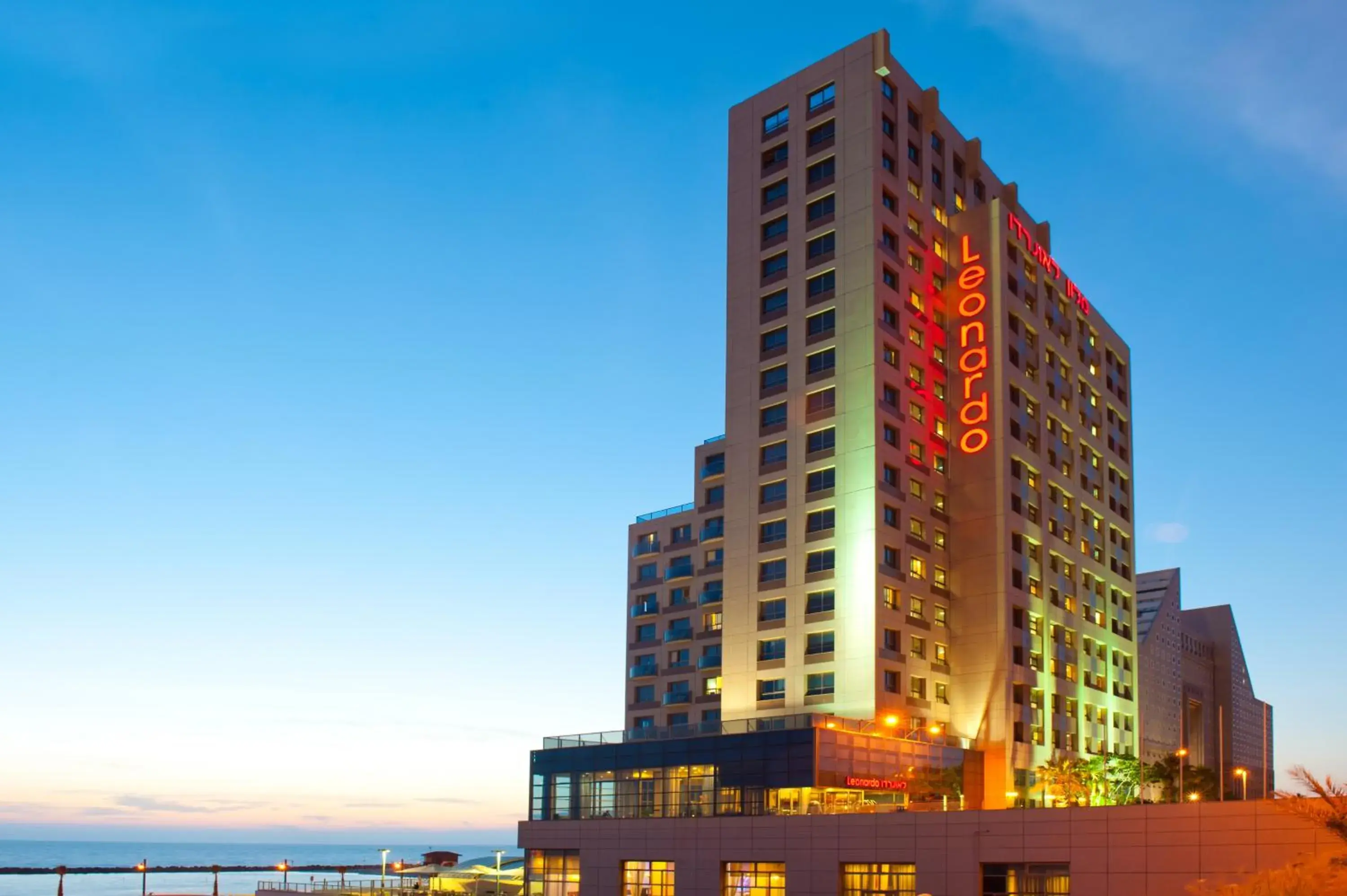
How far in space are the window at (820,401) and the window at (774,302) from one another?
9.14 metres

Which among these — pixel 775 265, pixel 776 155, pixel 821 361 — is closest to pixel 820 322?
pixel 821 361

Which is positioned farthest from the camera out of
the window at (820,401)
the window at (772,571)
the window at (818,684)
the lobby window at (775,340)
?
the lobby window at (775,340)

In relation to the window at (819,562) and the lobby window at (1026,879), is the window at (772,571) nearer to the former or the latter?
the window at (819,562)

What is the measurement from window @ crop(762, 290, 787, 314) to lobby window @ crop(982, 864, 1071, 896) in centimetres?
5702

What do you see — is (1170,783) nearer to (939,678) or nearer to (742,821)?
(939,678)

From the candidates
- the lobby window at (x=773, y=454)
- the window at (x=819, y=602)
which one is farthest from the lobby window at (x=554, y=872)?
the lobby window at (x=773, y=454)

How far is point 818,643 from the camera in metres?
105

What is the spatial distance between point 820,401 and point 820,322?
23.4ft

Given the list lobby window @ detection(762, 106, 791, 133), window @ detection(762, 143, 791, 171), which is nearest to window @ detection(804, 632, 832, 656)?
window @ detection(762, 143, 791, 171)

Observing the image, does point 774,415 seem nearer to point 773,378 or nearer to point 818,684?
point 773,378

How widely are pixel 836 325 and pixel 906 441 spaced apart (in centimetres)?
1144

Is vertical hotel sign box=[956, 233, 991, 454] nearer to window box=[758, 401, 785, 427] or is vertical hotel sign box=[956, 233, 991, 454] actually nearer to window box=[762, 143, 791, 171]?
window box=[758, 401, 785, 427]

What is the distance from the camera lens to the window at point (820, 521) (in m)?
107

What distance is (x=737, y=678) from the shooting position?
359 feet
